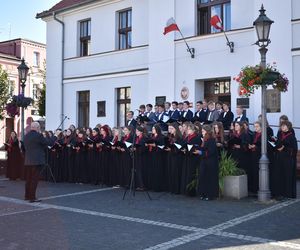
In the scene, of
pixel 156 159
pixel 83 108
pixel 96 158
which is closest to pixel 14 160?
pixel 96 158

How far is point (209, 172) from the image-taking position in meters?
11.1

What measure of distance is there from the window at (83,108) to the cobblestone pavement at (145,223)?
38.2ft

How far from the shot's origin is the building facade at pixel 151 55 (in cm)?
1591

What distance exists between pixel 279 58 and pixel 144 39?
6.98 m

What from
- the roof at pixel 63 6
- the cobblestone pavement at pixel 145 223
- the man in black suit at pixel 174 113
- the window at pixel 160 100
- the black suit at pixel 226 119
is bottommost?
the cobblestone pavement at pixel 145 223

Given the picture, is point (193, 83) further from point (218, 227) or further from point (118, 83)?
point (218, 227)

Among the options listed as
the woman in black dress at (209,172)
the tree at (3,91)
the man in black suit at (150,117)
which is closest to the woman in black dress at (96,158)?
the man in black suit at (150,117)

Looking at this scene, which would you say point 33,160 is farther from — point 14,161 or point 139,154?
point 14,161

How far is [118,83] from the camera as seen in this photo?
2175 centimetres

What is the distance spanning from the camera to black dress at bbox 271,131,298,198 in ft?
36.1

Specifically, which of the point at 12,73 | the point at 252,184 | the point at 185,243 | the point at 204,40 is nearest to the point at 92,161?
the point at 252,184

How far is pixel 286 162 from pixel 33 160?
6.18 metres

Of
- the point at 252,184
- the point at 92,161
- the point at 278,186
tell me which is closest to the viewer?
the point at 278,186

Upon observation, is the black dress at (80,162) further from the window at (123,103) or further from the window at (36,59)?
the window at (36,59)
